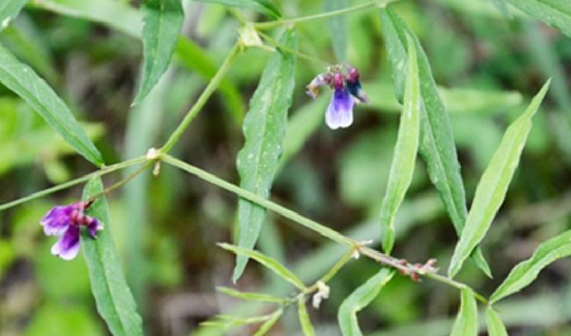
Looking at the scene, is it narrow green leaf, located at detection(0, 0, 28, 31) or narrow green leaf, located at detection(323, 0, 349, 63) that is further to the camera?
narrow green leaf, located at detection(323, 0, 349, 63)

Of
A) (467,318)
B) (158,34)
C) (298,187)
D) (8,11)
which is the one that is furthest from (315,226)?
(298,187)

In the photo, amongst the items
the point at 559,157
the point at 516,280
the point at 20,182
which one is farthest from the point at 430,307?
the point at 516,280

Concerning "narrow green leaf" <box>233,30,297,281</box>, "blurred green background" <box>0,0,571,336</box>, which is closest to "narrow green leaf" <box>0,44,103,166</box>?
"narrow green leaf" <box>233,30,297,281</box>

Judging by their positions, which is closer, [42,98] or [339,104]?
[42,98]

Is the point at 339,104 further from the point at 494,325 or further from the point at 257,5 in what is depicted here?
the point at 494,325

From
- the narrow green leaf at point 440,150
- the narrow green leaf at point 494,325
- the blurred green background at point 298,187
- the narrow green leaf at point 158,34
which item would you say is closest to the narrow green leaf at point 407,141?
the narrow green leaf at point 440,150

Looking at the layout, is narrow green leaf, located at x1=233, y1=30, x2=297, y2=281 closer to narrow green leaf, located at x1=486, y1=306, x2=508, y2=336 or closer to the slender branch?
the slender branch
